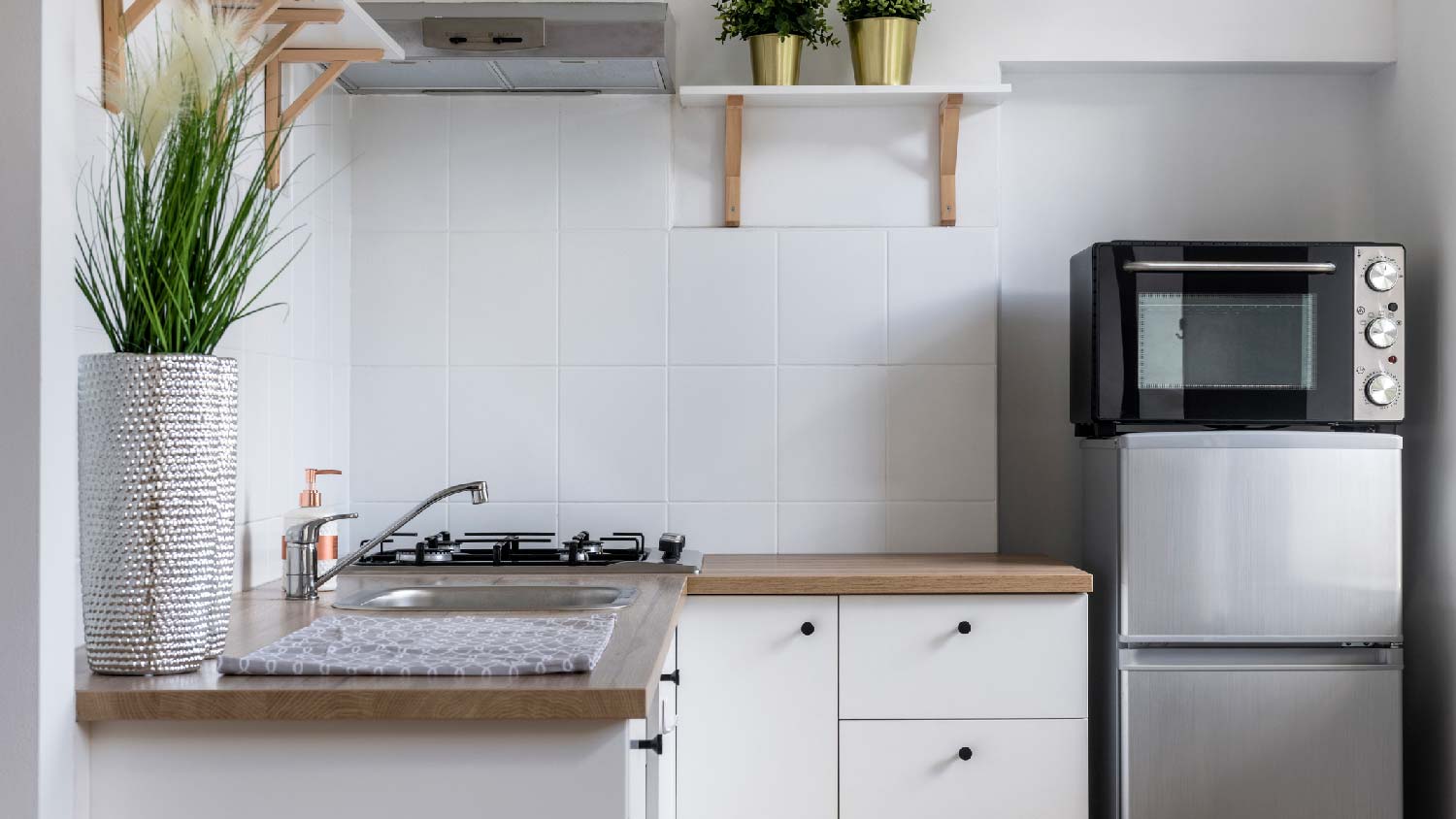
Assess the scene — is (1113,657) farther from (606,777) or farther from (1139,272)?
(606,777)

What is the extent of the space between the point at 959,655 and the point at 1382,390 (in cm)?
99

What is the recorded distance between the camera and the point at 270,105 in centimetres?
222

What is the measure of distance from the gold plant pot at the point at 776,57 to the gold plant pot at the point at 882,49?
0.43 feet

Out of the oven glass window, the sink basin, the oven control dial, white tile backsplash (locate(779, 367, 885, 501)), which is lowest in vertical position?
the sink basin

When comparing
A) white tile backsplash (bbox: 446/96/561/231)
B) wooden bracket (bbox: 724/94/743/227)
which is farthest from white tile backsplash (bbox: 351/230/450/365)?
wooden bracket (bbox: 724/94/743/227)

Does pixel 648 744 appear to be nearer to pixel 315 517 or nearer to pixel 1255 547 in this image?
pixel 315 517

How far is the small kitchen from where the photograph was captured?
4.39 ft

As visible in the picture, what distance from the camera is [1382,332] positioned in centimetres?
245

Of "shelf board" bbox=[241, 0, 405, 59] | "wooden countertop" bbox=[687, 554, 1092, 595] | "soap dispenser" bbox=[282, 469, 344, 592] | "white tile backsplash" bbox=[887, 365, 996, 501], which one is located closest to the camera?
"shelf board" bbox=[241, 0, 405, 59]

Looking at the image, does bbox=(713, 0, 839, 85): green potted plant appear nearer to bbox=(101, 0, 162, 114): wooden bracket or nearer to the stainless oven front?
the stainless oven front

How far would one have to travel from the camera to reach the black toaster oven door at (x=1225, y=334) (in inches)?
96.4

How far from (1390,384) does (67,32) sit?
91.1 inches

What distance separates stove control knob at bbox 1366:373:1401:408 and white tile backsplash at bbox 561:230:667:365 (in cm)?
144

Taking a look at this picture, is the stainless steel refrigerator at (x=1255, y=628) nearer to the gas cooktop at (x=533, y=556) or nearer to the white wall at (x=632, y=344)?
the white wall at (x=632, y=344)
